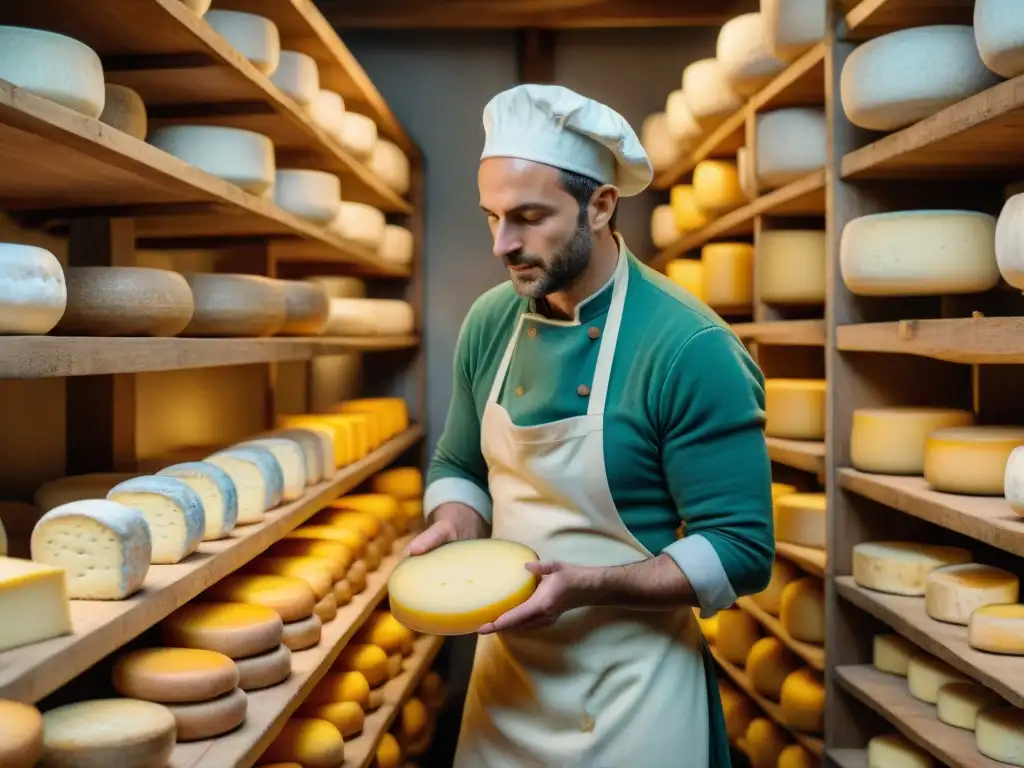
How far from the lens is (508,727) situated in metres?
1.79

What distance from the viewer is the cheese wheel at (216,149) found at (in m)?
2.10

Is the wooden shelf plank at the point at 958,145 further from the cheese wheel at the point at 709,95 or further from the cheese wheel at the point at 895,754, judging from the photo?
the cheese wheel at the point at 895,754

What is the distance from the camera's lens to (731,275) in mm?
3383

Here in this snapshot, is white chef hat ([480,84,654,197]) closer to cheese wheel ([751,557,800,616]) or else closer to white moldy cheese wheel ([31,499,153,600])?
white moldy cheese wheel ([31,499,153,600])

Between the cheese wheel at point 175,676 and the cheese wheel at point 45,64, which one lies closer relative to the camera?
the cheese wheel at point 45,64

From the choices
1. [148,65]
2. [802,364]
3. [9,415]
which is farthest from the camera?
[802,364]

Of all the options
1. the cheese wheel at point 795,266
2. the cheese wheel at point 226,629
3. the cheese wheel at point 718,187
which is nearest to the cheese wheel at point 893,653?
the cheese wheel at point 795,266

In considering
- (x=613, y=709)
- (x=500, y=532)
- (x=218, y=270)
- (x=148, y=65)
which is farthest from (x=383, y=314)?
(x=613, y=709)

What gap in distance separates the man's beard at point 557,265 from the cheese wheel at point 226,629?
71cm

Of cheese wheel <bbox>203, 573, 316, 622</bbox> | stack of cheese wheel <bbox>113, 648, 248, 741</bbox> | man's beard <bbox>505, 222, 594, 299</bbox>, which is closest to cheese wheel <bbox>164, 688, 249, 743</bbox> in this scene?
stack of cheese wheel <bbox>113, 648, 248, 741</bbox>

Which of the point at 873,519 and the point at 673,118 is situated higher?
the point at 673,118

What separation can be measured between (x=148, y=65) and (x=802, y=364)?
197 cm

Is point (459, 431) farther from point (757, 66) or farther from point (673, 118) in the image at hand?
point (673, 118)

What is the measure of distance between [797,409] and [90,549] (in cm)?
191
